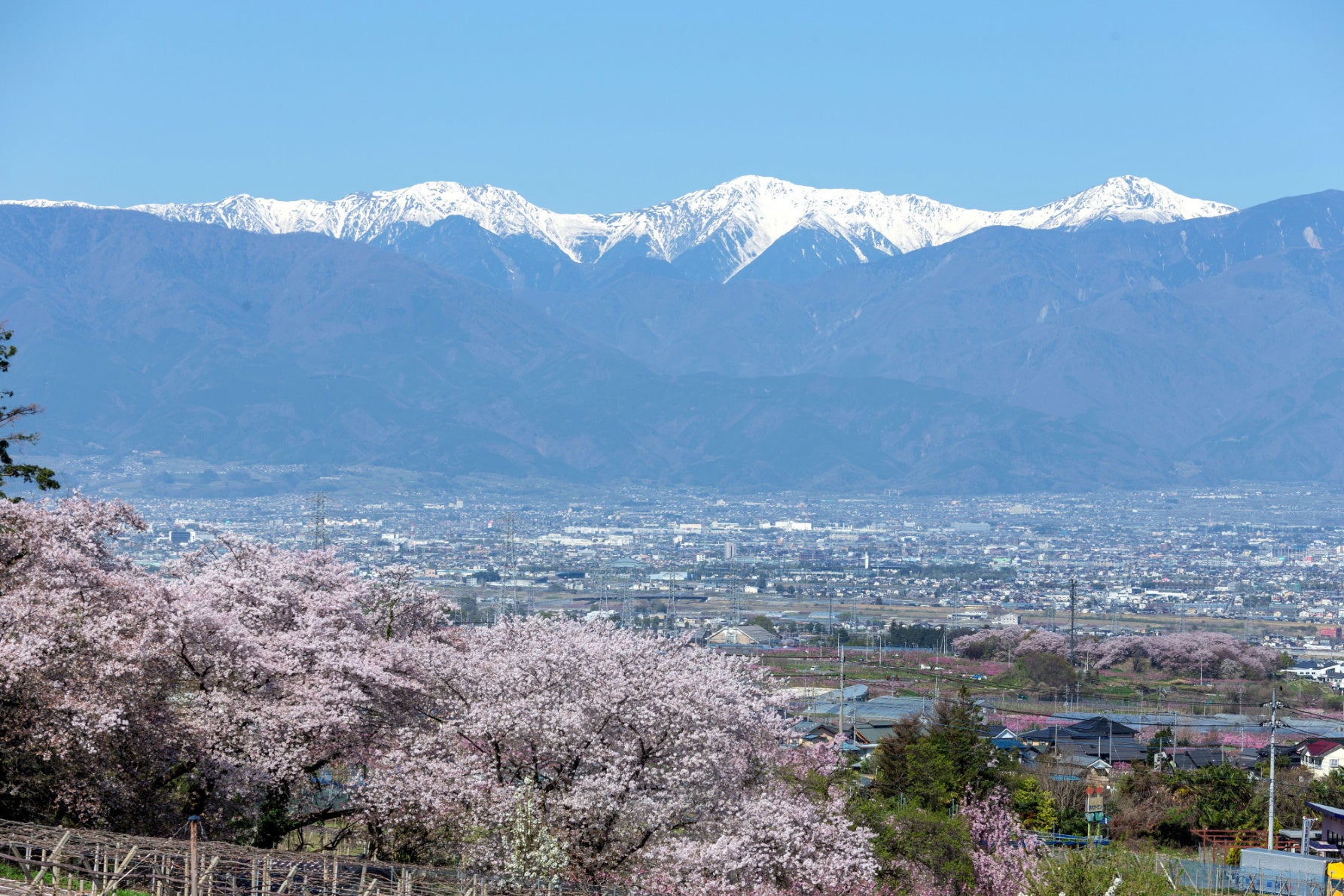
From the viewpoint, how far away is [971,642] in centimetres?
6750

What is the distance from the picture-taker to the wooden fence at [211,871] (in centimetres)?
1495

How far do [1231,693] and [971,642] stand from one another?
46.5 ft

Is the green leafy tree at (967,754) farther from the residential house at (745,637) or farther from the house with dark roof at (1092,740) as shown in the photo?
the residential house at (745,637)

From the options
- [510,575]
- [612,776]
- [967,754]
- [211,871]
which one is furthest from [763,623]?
[211,871]

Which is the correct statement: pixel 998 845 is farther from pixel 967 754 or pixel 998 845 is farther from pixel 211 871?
pixel 211 871

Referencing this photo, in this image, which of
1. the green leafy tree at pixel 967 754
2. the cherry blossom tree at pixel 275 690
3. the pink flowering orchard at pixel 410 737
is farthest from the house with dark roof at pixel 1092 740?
the cherry blossom tree at pixel 275 690

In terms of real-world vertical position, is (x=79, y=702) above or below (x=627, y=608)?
above

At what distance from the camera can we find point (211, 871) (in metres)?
15.1

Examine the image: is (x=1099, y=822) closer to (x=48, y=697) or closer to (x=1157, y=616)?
(x=48, y=697)

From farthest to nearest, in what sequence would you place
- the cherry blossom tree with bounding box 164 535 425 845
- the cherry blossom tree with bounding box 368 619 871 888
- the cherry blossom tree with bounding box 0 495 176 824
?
the cherry blossom tree with bounding box 164 535 425 845 → the cherry blossom tree with bounding box 368 619 871 888 → the cherry blossom tree with bounding box 0 495 176 824

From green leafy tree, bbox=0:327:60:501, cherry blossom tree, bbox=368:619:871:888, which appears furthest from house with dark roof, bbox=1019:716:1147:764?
green leafy tree, bbox=0:327:60:501

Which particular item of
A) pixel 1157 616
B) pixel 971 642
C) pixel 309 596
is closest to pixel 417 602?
pixel 309 596

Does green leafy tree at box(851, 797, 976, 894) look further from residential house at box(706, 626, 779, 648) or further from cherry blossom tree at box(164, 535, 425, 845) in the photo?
residential house at box(706, 626, 779, 648)

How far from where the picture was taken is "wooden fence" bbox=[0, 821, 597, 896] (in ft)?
49.0
